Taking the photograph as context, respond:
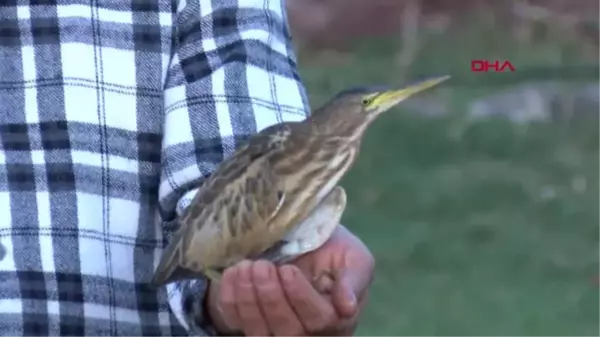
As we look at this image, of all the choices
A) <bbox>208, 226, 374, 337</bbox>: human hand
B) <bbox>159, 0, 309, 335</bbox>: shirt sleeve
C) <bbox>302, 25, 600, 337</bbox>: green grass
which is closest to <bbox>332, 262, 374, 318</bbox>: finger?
<bbox>208, 226, 374, 337</bbox>: human hand

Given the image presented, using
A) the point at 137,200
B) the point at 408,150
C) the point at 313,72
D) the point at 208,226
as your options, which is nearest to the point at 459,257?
the point at 408,150

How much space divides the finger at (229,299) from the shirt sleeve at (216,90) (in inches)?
4.2

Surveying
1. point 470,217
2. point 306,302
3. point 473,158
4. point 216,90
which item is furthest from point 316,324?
point 473,158

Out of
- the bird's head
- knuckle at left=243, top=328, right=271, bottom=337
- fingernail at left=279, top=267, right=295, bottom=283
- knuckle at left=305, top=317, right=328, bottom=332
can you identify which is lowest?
knuckle at left=243, top=328, right=271, bottom=337

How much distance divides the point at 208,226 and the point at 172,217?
15cm

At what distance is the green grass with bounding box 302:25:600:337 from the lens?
6.53ft

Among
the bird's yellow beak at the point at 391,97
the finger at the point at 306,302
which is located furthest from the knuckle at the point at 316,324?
the bird's yellow beak at the point at 391,97

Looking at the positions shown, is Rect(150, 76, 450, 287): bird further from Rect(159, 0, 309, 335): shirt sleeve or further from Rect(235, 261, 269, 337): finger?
Rect(159, 0, 309, 335): shirt sleeve

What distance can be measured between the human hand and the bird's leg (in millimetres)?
11

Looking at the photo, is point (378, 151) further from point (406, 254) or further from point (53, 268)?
point (53, 268)

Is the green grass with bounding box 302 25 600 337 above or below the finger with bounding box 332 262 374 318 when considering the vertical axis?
below

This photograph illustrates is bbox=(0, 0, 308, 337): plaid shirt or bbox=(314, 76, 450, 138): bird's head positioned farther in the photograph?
bbox=(0, 0, 308, 337): plaid shirt

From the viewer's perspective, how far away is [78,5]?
0.79m

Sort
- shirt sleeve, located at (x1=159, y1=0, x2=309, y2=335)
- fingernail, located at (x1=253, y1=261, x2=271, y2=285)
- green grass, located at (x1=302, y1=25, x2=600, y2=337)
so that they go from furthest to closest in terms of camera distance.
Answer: green grass, located at (x1=302, y1=25, x2=600, y2=337) < shirt sleeve, located at (x1=159, y1=0, x2=309, y2=335) < fingernail, located at (x1=253, y1=261, x2=271, y2=285)
